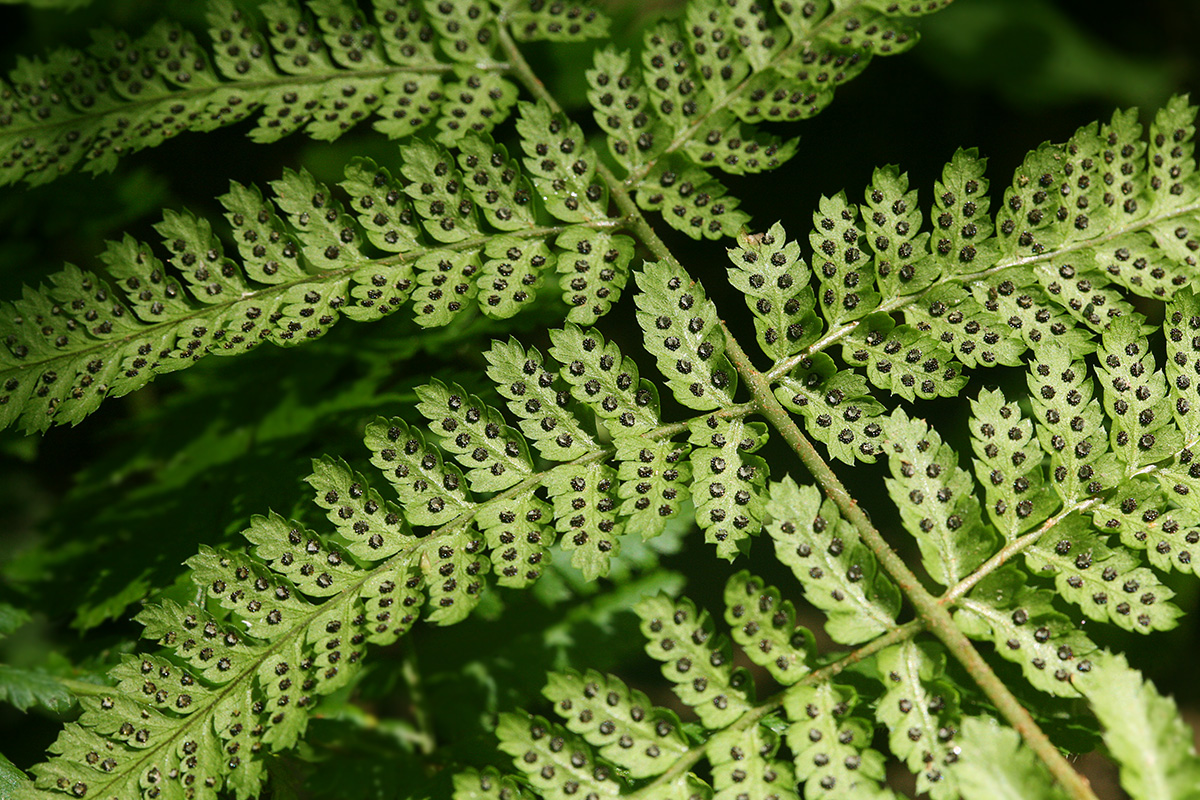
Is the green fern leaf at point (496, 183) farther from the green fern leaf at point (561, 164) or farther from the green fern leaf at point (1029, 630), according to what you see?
A: the green fern leaf at point (1029, 630)

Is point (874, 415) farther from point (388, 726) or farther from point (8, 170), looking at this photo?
point (8, 170)

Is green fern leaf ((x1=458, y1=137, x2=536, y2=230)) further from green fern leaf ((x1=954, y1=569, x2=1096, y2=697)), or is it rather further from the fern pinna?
green fern leaf ((x1=954, y1=569, x2=1096, y2=697))

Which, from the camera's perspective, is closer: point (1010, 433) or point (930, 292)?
point (1010, 433)

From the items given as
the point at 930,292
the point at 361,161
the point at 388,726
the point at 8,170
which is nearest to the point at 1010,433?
the point at 930,292

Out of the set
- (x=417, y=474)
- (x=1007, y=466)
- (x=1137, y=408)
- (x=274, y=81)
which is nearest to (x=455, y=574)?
(x=417, y=474)

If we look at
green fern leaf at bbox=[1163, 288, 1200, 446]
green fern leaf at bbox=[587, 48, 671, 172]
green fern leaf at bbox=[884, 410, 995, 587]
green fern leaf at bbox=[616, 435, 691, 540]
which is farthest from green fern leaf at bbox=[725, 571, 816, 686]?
green fern leaf at bbox=[587, 48, 671, 172]

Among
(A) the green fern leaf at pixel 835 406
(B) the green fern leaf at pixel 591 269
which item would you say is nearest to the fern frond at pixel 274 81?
(B) the green fern leaf at pixel 591 269
